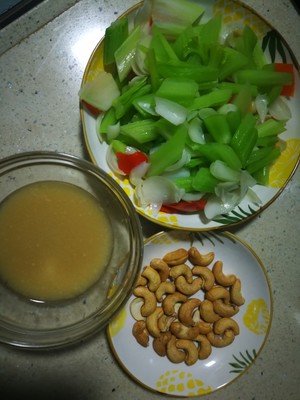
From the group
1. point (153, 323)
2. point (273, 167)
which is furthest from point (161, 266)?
point (273, 167)

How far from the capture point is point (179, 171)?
1.03 m

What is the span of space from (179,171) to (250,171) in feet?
0.53

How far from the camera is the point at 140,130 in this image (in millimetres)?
989

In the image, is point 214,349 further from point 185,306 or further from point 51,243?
point 51,243

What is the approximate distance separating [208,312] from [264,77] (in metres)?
0.57

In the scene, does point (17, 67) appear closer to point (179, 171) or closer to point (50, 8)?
point (50, 8)

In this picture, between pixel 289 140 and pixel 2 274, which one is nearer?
pixel 2 274

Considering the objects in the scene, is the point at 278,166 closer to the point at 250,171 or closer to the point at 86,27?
the point at 250,171

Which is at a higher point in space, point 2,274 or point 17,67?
point 17,67

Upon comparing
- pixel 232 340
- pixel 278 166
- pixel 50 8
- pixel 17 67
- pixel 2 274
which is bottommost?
pixel 232 340

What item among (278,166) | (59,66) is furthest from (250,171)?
(59,66)

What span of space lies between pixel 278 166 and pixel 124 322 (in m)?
0.52

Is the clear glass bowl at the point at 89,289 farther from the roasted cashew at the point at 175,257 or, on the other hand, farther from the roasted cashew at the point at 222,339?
the roasted cashew at the point at 222,339

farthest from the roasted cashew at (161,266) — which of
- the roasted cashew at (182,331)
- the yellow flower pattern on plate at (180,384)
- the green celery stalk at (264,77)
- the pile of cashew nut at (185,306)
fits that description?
the green celery stalk at (264,77)
